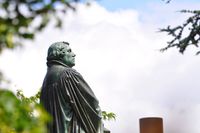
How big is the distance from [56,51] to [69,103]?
34.1 inches

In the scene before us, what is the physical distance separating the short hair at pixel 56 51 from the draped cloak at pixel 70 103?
10.1 inches

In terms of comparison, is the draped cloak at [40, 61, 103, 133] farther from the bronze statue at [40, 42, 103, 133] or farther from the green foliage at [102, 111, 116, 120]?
the green foliage at [102, 111, 116, 120]

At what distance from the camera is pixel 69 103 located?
32.1 feet

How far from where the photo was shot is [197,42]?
981 cm

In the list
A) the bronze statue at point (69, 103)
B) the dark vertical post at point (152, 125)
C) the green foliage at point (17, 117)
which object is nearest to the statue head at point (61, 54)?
the bronze statue at point (69, 103)

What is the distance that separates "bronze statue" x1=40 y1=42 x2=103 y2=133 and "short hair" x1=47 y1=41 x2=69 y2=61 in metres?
0.19

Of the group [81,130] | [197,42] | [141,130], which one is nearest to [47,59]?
[81,130]

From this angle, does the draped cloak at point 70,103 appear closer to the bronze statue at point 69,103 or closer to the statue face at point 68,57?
the bronze statue at point 69,103

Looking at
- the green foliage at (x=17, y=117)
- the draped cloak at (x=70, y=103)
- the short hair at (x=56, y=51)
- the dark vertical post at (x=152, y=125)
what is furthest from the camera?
the dark vertical post at (x=152, y=125)

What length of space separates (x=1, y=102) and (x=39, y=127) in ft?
0.81

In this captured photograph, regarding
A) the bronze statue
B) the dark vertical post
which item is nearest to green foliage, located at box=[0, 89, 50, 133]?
the bronze statue

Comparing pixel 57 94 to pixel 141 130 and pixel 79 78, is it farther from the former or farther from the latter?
pixel 141 130

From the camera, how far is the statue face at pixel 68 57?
10.2 m

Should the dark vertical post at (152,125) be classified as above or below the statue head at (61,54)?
below
